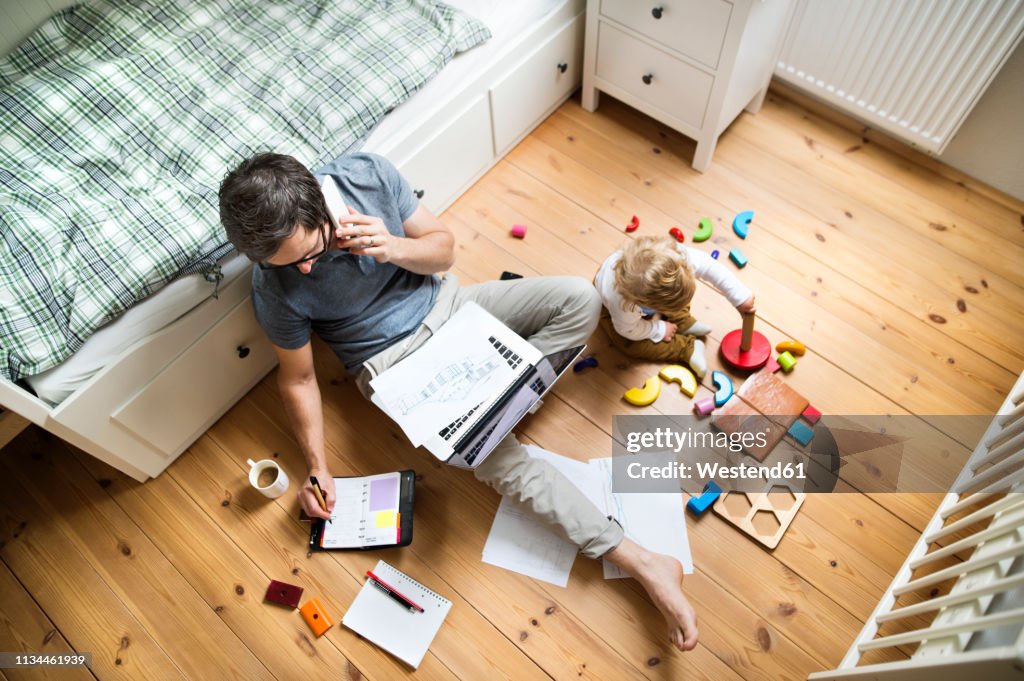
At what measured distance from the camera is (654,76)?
74.7 inches

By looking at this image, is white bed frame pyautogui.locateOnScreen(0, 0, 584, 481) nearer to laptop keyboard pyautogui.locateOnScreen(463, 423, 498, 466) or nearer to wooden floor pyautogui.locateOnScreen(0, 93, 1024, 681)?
wooden floor pyautogui.locateOnScreen(0, 93, 1024, 681)

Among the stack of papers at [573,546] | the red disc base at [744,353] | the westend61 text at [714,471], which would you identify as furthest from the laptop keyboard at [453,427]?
the red disc base at [744,353]

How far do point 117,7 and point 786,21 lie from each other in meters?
1.76

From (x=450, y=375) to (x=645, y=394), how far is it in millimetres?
531

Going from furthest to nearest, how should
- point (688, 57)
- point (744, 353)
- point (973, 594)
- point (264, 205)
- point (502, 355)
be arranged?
point (688, 57), point (744, 353), point (502, 355), point (264, 205), point (973, 594)

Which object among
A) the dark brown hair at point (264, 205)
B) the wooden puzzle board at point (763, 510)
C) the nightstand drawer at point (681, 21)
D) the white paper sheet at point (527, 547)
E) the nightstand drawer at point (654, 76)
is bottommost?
the white paper sheet at point (527, 547)

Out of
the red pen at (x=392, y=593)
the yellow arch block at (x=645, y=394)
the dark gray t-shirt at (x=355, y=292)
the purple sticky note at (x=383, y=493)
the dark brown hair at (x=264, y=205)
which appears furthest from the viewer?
the yellow arch block at (x=645, y=394)

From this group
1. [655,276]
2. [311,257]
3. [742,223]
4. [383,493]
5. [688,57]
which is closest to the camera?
[311,257]

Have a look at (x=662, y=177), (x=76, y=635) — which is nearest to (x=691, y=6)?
(x=662, y=177)

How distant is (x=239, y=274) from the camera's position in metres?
1.44

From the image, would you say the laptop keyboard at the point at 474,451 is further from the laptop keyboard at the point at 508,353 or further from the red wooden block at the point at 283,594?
the red wooden block at the point at 283,594

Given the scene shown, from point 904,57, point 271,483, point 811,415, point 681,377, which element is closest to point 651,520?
point 681,377

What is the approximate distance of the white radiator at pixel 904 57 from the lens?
1587 mm

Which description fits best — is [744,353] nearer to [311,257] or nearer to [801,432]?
[801,432]
